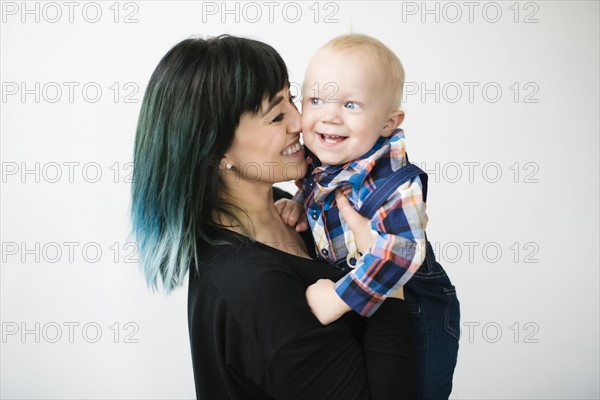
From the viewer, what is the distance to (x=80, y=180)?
3010mm

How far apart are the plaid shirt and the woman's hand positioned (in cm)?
2

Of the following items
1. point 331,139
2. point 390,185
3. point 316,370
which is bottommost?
point 316,370

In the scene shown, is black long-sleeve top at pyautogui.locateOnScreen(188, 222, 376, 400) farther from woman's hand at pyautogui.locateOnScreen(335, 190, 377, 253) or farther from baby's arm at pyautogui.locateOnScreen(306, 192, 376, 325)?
woman's hand at pyautogui.locateOnScreen(335, 190, 377, 253)

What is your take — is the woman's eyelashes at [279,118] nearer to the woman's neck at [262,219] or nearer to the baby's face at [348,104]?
the baby's face at [348,104]

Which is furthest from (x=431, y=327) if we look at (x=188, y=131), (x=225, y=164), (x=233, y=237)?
(x=188, y=131)

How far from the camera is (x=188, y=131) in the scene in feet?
5.07

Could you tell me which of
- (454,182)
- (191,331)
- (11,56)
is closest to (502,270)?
(454,182)

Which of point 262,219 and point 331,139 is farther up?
point 331,139

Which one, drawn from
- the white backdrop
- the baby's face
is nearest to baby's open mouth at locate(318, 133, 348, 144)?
the baby's face

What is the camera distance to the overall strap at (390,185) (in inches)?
61.1

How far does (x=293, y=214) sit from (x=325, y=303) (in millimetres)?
417

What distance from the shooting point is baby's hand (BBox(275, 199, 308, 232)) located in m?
1.84

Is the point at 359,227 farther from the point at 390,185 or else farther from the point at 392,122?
the point at 392,122

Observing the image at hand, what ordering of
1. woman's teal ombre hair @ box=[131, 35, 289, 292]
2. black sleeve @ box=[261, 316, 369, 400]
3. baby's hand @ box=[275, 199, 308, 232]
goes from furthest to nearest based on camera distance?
→ baby's hand @ box=[275, 199, 308, 232] → woman's teal ombre hair @ box=[131, 35, 289, 292] → black sleeve @ box=[261, 316, 369, 400]
